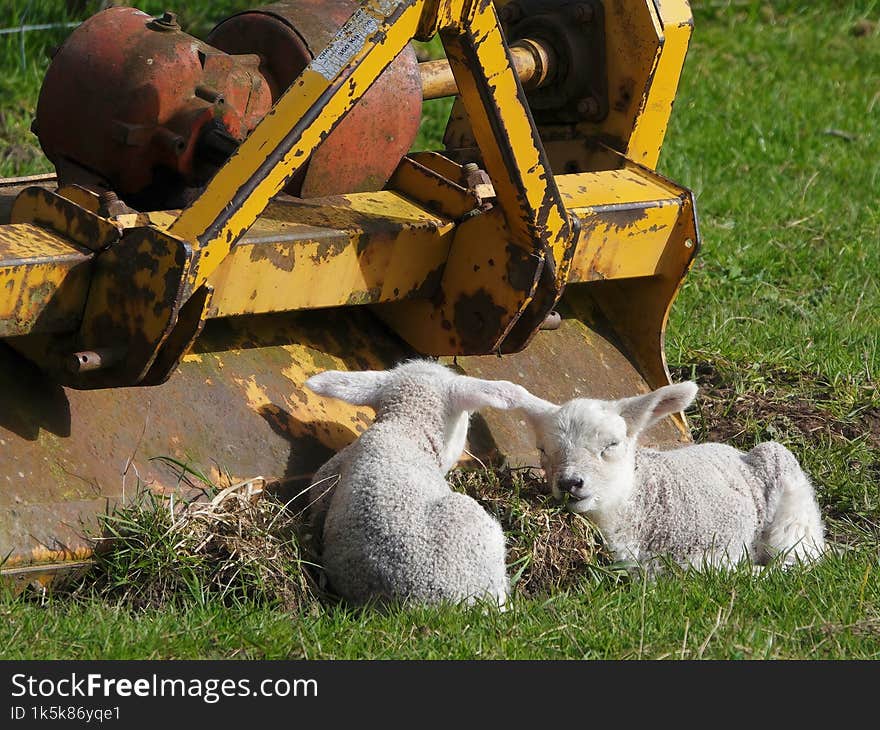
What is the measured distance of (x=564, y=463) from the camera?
13.5 feet

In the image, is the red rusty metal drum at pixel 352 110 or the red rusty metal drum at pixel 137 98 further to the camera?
the red rusty metal drum at pixel 352 110

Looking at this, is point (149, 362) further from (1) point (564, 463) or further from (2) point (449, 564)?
(1) point (564, 463)

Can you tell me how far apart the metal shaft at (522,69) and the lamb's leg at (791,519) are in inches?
53.7

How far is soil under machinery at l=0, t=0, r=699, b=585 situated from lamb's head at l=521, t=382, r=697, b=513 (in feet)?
0.94

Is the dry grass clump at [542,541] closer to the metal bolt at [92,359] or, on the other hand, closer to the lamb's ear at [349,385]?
the lamb's ear at [349,385]

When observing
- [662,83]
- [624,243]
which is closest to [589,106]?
[662,83]

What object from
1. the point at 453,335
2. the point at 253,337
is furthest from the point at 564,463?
the point at 253,337

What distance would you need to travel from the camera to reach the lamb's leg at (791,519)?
434 cm

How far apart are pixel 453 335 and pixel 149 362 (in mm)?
980

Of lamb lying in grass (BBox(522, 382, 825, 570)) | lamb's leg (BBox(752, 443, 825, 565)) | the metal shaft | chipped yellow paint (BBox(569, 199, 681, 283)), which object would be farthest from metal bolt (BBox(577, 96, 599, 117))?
lamb's leg (BBox(752, 443, 825, 565))

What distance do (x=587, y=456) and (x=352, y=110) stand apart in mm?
1151

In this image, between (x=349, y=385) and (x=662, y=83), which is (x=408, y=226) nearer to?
(x=349, y=385)

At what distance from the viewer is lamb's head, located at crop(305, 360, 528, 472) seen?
4180 mm

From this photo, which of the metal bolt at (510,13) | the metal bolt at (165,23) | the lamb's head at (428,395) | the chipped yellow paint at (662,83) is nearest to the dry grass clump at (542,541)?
the lamb's head at (428,395)
